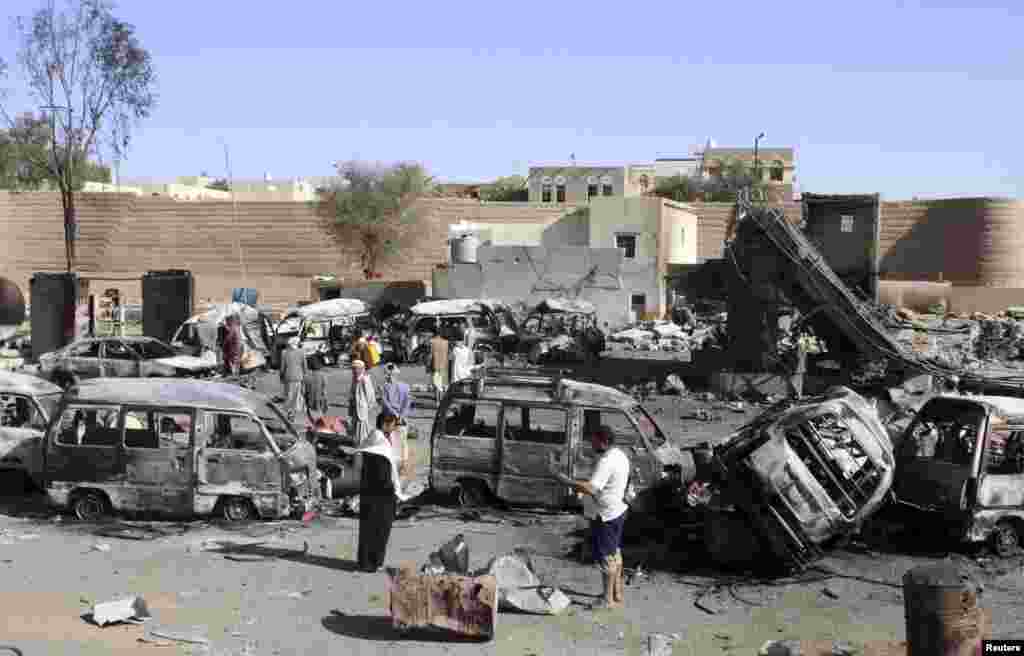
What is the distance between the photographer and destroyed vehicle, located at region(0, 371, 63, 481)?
513 inches

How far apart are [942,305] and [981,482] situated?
1444 inches

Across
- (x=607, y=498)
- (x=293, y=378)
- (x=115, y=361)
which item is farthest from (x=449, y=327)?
(x=607, y=498)

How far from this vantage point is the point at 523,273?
3616cm

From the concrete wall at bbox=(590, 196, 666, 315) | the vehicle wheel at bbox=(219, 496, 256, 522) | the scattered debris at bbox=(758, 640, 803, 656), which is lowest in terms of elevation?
the scattered debris at bbox=(758, 640, 803, 656)

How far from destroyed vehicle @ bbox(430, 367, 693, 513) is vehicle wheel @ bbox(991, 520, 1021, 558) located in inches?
125

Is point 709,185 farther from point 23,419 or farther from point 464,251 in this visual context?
point 23,419

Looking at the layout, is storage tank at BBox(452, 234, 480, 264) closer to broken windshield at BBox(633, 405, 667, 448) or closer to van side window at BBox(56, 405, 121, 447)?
broken windshield at BBox(633, 405, 667, 448)

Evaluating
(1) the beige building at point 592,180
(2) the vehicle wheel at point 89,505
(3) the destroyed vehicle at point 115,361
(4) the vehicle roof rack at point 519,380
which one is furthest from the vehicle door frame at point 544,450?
(1) the beige building at point 592,180

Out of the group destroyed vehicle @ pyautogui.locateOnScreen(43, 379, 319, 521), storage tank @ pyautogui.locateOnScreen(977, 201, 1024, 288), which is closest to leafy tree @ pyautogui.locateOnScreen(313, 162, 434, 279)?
storage tank @ pyautogui.locateOnScreen(977, 201, 1024, 288)

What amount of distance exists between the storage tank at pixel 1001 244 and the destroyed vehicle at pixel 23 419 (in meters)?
44.9

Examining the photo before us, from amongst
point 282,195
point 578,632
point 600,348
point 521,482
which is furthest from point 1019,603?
point 282,195

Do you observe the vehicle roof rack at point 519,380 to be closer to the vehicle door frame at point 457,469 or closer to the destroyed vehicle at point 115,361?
the vehicle door frame at point 457,469

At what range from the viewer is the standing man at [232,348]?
81.0ft

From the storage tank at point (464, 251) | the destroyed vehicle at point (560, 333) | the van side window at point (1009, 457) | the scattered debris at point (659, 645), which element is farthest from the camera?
the storage tank at point (464, 251)
